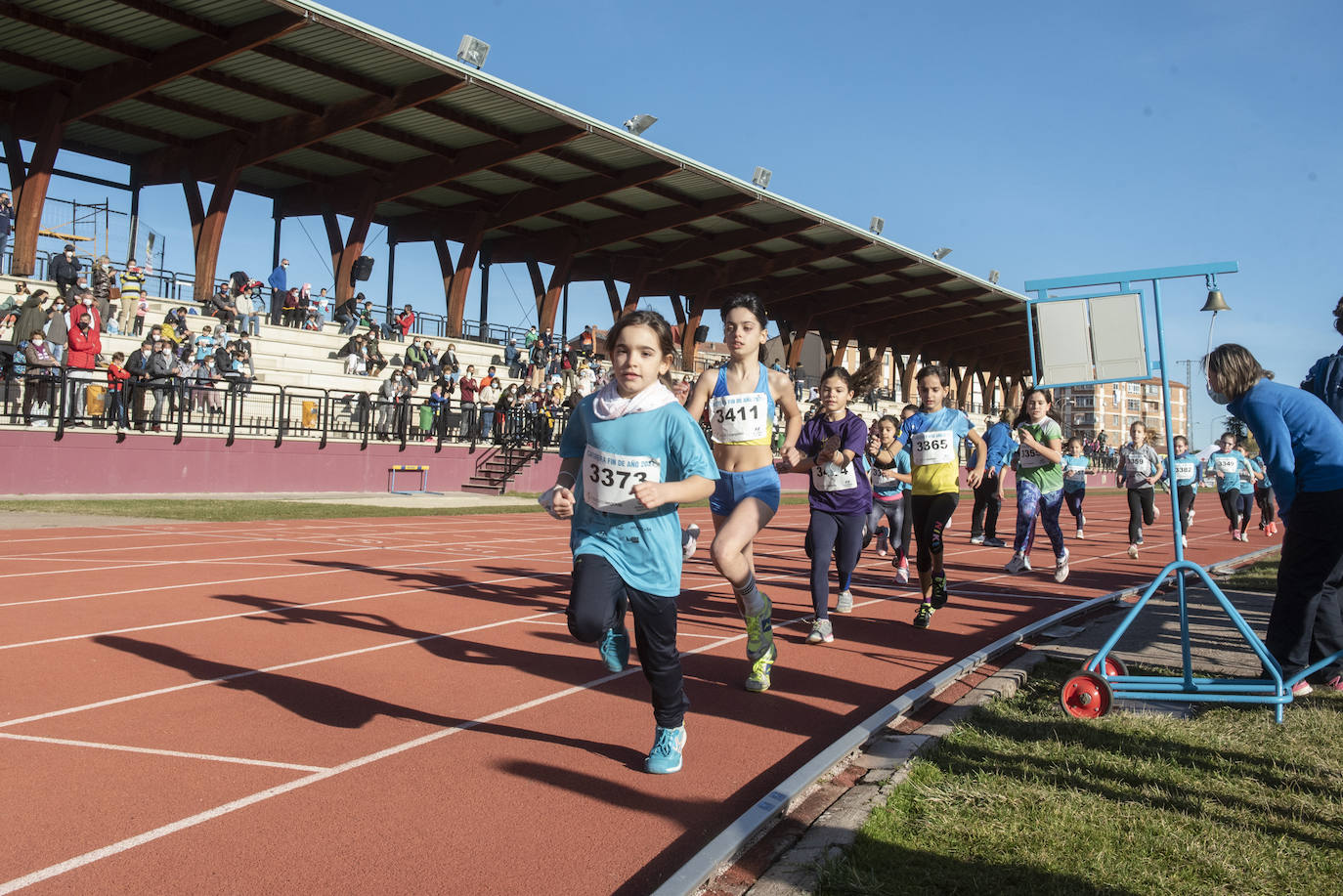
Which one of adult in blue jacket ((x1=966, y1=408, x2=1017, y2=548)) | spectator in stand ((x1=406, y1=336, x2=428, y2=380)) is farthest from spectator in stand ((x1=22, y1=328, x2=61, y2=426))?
adult in blue jacket ((x1=966, y1=408, x2=1017, y2=548))

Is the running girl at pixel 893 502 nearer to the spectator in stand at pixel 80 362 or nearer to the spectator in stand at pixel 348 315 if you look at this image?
the spectator in stand at pixel 80 362

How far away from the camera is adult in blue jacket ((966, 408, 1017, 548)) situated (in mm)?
15008

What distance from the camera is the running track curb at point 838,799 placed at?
3.26m

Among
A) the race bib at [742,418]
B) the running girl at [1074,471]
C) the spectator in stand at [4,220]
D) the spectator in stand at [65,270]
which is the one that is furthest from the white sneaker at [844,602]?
the spectator in stand at [4,220]

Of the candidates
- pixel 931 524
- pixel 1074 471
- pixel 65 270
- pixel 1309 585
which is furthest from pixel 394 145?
pixel 1309 585

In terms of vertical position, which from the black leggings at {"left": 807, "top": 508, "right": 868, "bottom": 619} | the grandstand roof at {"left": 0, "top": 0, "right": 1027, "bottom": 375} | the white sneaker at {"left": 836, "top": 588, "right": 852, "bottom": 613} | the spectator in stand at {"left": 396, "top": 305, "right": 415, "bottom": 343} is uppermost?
the grandstand roof at {"left": 0, "top": 0, "right": 1027, "bottom": 375}

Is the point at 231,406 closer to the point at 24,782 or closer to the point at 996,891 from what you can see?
the point at 24,782

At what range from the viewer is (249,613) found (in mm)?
8039

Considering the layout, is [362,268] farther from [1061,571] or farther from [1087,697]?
[1087,697]

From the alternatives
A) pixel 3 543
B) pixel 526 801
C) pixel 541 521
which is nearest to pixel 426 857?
pixel 526 801

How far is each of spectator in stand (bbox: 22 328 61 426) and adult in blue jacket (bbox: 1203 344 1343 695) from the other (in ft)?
64.9

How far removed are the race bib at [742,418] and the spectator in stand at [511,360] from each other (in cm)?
2790

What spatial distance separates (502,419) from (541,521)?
9.52m

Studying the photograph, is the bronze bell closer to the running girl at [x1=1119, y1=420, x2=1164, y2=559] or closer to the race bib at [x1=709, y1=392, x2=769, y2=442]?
the race bib at [x1=709, y1=392, x2=769, y2=442]
